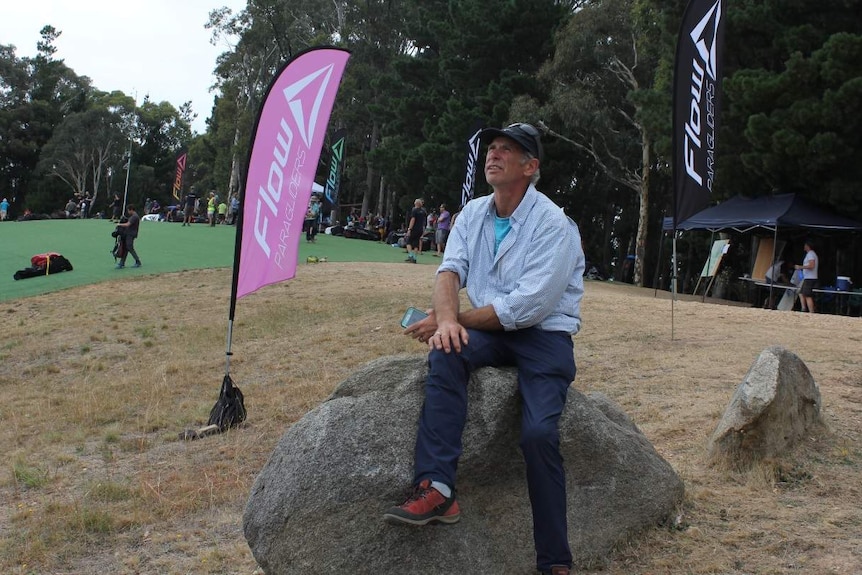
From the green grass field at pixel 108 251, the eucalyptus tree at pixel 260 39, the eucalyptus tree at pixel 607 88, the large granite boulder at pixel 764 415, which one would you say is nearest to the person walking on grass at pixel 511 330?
the large granite boulder at pixel 764 415

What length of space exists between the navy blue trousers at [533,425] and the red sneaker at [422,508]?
0.18 feet

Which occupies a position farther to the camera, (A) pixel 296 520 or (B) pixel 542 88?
(B) pixel 542 88

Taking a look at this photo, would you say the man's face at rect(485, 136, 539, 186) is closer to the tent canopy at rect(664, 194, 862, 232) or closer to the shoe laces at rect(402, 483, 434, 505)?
the shoe laces at rect(402, 483, 434, 505)

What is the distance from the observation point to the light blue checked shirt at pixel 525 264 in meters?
3.56

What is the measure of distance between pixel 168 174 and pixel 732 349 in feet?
241

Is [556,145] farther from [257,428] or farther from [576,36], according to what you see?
[257,428]

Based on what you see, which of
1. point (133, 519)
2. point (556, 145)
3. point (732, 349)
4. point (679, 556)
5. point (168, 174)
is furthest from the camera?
point (168, 174)

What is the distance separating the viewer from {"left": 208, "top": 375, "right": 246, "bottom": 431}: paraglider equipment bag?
773 centimetres

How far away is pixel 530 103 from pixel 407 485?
29.8m

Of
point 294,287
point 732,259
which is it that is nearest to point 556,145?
point 732,259

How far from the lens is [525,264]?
368cm

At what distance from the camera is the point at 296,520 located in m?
3.53

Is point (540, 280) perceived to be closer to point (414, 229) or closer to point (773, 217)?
point (773, 217)

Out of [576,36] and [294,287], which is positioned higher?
[576,36]
